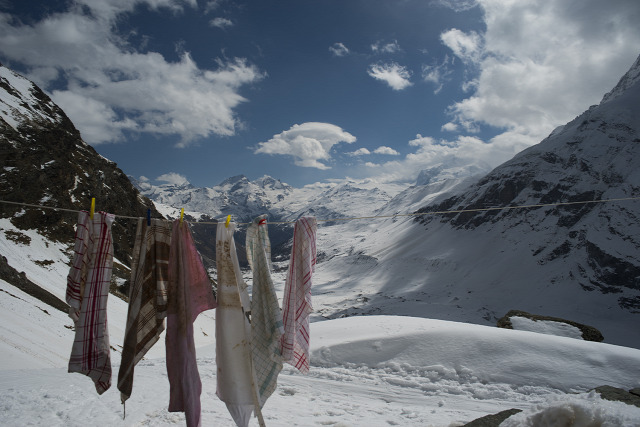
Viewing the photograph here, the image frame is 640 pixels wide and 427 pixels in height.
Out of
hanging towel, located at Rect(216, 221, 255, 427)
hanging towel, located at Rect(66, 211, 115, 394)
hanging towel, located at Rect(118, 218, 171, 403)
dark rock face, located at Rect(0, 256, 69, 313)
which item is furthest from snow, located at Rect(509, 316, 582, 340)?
dark rock face, located at Rect(0, 256, 69, 313)

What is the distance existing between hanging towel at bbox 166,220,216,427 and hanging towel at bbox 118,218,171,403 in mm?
149

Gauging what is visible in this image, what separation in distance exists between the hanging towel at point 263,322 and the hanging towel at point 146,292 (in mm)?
1211

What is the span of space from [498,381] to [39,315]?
85.5 feet

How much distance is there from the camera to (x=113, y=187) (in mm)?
70375

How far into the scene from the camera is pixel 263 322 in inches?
198

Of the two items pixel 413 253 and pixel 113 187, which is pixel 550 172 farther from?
pixel 113 187

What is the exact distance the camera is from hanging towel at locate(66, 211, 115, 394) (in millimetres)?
4375

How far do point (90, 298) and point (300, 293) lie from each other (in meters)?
2.83

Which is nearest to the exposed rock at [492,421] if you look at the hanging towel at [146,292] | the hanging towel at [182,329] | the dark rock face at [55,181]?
the hanging towel at [182,329]

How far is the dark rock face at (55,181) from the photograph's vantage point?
47.7m

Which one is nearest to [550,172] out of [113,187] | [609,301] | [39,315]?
[609,301]

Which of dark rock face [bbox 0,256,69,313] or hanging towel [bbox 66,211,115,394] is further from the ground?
hanging towel [bbox 66,211,115,394]

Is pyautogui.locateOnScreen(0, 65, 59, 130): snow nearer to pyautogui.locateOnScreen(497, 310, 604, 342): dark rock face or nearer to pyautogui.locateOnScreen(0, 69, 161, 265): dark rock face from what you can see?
pyautogui.locateOnScreen(0, 69, 161, 265): dark rock face

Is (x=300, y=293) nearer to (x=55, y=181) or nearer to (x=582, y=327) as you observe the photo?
(x=582, y=327)
